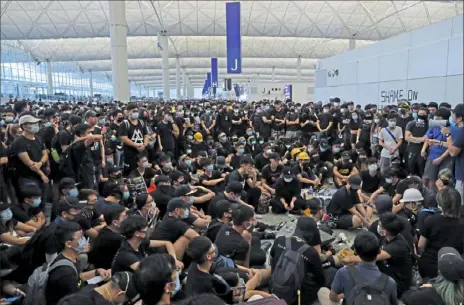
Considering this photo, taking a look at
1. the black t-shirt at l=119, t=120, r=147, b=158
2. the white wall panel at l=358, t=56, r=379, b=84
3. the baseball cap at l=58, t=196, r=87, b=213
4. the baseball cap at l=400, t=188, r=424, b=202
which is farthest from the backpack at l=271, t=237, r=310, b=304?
the white wall panel at l=358, t=56, r=379, b=84

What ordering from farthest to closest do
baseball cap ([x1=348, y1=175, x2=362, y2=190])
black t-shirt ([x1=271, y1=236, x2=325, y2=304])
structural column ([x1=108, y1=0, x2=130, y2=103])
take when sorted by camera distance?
structural column ([x1=108, y1=0, x2=130, y2=103]) → baseball cap ([x1=348, y1=175, x2=362, y2=190]) → black t-shirt ([x1=271, y1=236, x2=325, y2=304])

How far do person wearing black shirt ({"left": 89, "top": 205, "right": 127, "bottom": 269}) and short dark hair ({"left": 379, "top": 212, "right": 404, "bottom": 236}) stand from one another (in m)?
2.61

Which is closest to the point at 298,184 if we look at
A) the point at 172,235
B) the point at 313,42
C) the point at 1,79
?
the point at 172,235

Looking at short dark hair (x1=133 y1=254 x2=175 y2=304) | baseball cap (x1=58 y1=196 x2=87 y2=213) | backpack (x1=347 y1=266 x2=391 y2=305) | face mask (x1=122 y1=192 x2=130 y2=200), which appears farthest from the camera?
face mask (x1=122 y1=192 x2=130 y2=200)

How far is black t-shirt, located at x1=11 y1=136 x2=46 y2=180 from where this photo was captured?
5.76 m

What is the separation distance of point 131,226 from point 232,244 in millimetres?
1083

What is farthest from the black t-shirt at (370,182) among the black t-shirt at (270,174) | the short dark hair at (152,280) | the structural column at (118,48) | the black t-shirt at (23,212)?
the structural column at (118,48)

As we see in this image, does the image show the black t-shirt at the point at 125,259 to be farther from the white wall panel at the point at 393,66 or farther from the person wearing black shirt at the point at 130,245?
the white wall panel at the point at 393,66

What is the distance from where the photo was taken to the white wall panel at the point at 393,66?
13852 mm

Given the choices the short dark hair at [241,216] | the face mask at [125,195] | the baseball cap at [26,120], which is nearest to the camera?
the short dark hair at [241,216]

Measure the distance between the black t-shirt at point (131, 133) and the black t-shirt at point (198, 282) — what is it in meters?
5.01

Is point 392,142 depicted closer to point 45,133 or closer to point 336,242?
point 336,242

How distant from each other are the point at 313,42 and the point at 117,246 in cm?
3822

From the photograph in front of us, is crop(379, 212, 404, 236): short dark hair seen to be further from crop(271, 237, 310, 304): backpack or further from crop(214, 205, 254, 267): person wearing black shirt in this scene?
crop(214, 205, 254, 267): person wearing black shirt
